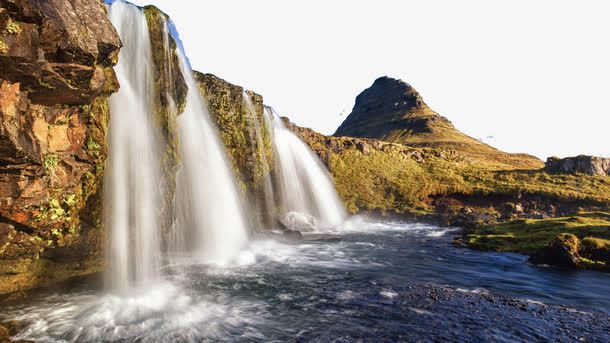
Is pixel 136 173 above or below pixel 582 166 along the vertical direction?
below

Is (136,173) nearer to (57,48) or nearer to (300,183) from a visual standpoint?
(57,48)

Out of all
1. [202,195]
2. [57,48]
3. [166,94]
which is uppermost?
[166,94]

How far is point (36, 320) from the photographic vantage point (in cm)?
1289

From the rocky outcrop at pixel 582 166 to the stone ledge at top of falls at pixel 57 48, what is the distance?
9002 centimetres

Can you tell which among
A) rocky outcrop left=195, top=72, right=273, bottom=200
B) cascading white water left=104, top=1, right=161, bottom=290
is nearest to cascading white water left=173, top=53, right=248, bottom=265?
rocky outcrop left=195, top=72, right=273, bottom=200

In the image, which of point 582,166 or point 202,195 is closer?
point 202,195

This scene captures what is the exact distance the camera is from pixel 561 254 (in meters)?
26.3

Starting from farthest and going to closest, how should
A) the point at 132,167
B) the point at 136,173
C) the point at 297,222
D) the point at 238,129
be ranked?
Result: the point at 297,222
the point at 238,129
the point at 136,173
the point at 132,167

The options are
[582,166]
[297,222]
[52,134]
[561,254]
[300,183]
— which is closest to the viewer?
[52,134]

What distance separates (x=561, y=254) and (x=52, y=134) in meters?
32.0

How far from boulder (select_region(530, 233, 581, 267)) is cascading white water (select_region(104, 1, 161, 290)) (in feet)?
86.8

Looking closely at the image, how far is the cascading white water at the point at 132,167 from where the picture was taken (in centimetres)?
1750

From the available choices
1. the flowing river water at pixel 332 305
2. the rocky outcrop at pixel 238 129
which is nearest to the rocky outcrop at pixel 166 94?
the flowing river water at pixel 332 305

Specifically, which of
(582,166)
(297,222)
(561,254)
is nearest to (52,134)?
(297,222)
